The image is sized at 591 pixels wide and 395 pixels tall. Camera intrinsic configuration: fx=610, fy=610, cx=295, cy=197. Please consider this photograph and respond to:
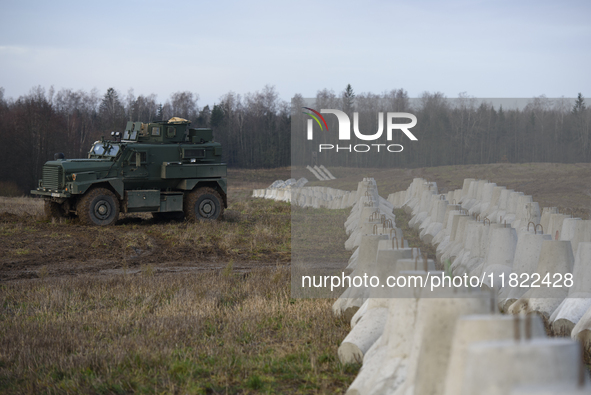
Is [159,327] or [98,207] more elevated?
[98,207]

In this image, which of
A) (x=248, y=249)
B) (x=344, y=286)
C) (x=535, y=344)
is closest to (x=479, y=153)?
(x=248, y=249)

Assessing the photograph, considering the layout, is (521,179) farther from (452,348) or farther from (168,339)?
(452,348)

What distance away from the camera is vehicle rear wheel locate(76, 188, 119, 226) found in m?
16.9

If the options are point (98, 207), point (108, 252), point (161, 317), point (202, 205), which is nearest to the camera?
point (161, 317)

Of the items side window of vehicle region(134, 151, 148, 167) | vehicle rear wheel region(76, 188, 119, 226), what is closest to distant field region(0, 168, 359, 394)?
vehicle rear wheel region(76, 188, 119, 226)

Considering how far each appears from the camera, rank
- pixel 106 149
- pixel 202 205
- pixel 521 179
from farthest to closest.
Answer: pixel 521 179
pixel 202 205
pixel 106 149

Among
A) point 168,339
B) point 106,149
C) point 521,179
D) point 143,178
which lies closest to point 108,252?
point 143,178

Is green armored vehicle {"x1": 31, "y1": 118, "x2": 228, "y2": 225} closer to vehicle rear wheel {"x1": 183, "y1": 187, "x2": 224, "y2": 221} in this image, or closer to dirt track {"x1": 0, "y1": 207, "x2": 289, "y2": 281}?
vehicle rear wheel {"x1": 183, "y1": 187, "x2": 224, "y2": 221}

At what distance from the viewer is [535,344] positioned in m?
2.24

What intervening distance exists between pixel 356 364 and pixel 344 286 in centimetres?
396

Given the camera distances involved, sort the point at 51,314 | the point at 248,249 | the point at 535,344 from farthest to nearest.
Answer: the point at 248,249
the point at 51,314
the point at 535,344

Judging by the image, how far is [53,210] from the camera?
58.9 feet

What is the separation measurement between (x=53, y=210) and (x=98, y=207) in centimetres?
184

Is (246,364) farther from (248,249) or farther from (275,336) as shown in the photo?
(248,249)
